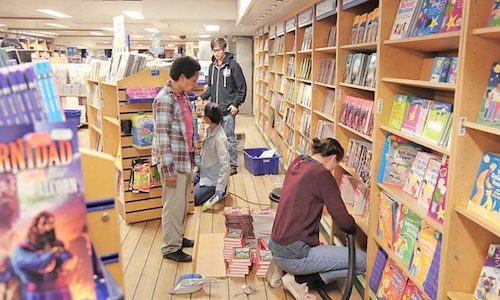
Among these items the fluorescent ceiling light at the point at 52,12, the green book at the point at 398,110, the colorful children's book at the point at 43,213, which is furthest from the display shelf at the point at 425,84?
the fluorescent ceiling light at the point at 52,12

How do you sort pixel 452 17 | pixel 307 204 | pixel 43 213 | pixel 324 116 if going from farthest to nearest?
1. pixel 324 116
2. pixel 307 204
3. pixel 452 17
4. pixel 43 213

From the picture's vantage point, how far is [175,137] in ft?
11.4

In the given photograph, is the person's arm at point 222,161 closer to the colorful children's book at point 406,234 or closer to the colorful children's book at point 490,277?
the colorful children's book at point 406,234

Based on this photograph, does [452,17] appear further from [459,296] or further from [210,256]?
[210,256]

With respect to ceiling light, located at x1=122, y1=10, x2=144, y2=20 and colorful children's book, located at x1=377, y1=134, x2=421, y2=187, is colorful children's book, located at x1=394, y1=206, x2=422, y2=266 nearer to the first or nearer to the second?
colorful children's book, located at x1=377, y1=134, x2=421, y2=187

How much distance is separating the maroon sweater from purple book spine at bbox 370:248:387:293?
12.7 inches

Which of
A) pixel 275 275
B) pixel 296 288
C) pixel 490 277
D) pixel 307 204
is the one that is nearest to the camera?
pixel 490 277

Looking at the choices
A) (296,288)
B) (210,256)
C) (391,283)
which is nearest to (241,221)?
(210,256)

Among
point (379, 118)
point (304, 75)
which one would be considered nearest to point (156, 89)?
point (304, 75)

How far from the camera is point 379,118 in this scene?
112 inches

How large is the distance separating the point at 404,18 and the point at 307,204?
1262 mm

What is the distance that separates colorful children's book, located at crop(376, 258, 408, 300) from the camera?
8.65 feet

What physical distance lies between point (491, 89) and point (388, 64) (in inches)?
38.4

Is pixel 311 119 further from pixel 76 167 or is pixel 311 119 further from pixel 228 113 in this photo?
pixel 76 167
